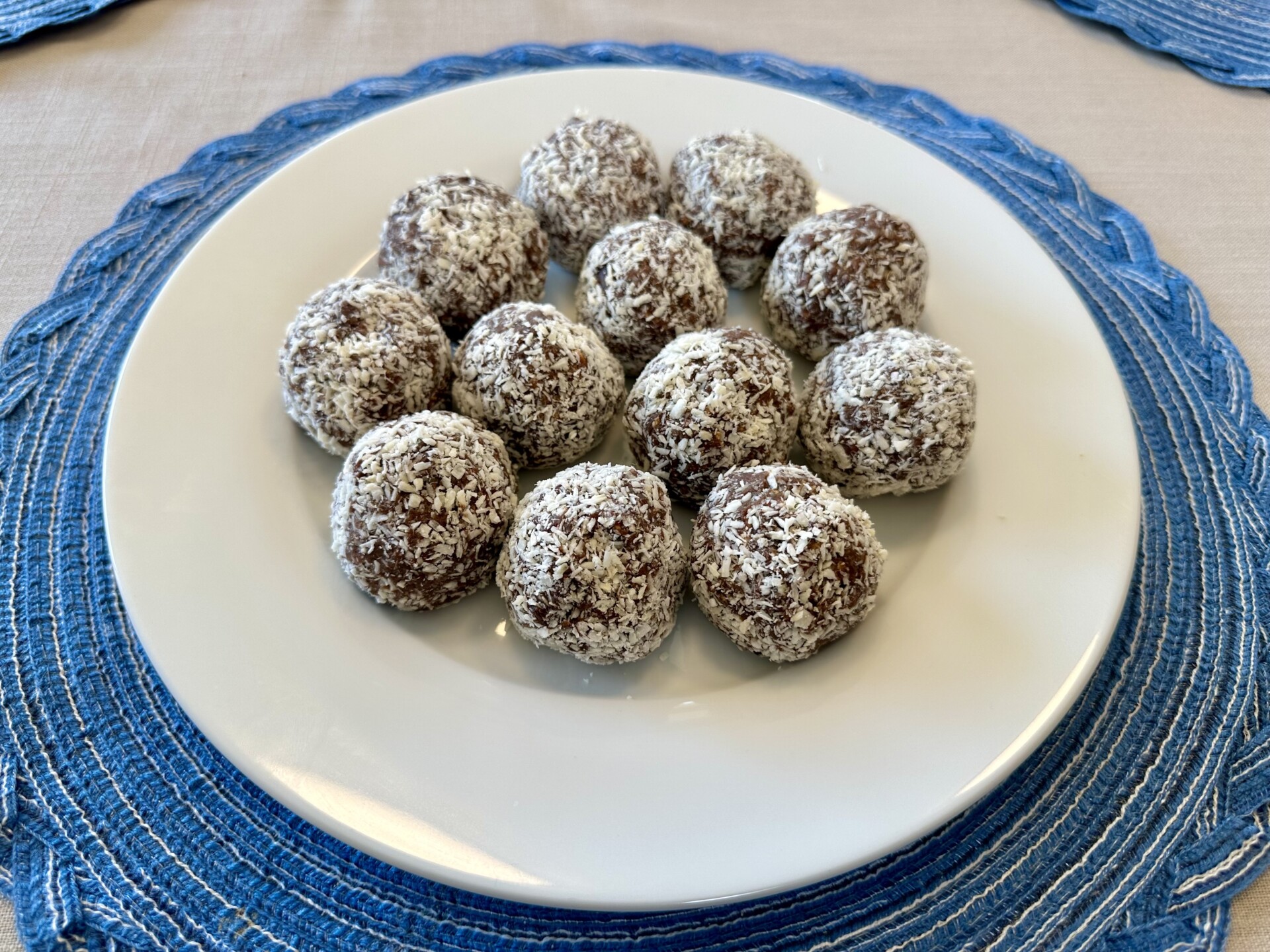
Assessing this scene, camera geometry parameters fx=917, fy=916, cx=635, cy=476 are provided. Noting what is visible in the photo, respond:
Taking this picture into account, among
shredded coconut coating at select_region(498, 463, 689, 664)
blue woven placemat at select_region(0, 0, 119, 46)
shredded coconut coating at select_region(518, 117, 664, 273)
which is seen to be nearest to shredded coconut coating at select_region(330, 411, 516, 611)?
shredded coconut coating at select_region(498, 463, 689, 664)

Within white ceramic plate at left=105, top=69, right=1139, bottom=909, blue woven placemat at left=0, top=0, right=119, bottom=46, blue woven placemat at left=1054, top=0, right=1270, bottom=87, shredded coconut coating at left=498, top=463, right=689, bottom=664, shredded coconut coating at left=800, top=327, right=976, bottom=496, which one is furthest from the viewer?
blue woven placemat at left=1054, top=0, right=1270, bottom=87

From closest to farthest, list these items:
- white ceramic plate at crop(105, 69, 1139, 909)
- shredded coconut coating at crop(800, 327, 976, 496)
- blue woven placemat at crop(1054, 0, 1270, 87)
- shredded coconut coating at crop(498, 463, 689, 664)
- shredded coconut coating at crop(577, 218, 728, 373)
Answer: white ceramic plate at crop(105, 69, 1139, 909), shredded coconut coating at crop(498, 463, 689, 664), shredded coconut coating at crop(800, 327, 976, 496), shredded coconut coating at crop(577, 218, 728, 373), blue woven placemat at crop(1054, 0, 1270, 87)

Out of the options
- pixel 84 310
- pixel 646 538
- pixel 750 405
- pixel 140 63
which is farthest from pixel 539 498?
pixel 140 63

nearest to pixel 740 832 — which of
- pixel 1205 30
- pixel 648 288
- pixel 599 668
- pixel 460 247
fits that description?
pixel 599 668

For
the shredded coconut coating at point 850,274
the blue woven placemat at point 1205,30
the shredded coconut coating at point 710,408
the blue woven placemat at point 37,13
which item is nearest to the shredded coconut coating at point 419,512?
the shredded coconut coating at point 710,408

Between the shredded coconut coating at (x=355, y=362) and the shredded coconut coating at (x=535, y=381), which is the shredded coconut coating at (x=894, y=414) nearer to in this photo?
the shredded coconut coating at (x=535, y=381)

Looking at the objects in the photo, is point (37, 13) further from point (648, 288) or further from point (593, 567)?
point (593, 567)

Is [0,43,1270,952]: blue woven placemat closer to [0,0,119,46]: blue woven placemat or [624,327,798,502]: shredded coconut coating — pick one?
[624,327,798,502]: shredded coconut coating

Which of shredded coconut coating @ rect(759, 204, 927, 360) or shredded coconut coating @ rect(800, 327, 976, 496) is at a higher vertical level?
shredded coconut coating @ rect(759, 204, 927, 360)
